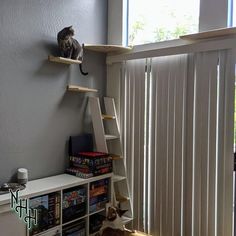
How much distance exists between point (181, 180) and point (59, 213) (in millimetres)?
1117

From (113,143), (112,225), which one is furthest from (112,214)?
(113,143)

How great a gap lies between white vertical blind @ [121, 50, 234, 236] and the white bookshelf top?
50 cm

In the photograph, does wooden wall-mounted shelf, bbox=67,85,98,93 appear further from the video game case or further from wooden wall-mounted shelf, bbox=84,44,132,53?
the video game case

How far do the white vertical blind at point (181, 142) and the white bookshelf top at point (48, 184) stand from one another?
0.50 meters

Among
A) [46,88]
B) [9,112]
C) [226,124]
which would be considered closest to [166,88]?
[226,124]

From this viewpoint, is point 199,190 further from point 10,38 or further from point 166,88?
point 10,38

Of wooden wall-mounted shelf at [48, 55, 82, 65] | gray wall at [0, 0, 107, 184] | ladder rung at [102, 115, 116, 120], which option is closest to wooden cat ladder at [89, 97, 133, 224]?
ladder rung at [102, 115, 116, 120]

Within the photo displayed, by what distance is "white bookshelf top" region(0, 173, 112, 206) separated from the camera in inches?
81.5

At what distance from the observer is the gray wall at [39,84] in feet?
7.52

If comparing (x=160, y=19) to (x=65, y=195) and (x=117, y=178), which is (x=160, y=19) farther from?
(x=65, y=195)

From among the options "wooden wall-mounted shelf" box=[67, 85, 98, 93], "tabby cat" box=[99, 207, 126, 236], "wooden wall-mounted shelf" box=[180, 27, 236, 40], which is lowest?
"tabby cat" box=[99, 207, 126, 236]

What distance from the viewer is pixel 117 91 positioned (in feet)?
9.97

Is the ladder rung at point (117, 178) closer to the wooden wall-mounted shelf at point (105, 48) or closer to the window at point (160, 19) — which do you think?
the wooden wall-mounted shelf at point (105, 48)

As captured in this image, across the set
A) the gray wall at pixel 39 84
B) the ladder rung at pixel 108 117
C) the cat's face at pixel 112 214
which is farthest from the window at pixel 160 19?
the cat's face at pixel 112 214
